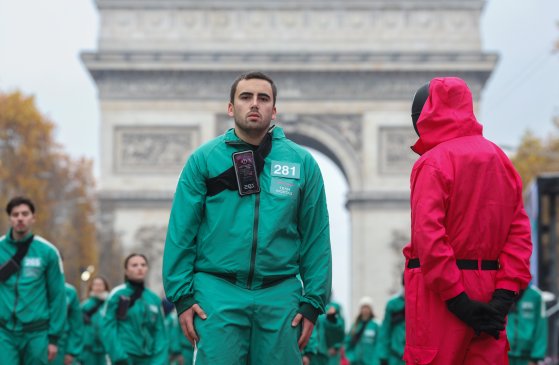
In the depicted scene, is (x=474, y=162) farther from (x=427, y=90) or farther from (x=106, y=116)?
(x=106, y=116)

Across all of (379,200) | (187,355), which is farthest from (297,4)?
(187,355)

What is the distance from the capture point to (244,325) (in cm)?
688

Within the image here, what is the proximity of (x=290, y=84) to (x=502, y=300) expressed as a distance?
120ft

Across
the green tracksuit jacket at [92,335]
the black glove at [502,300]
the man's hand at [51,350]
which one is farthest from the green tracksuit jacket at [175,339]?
the black glove at [502,300]

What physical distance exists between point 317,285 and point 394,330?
7930mm

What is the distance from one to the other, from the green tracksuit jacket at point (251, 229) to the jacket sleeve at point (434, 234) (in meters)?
0.59

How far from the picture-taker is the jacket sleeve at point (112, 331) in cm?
1208

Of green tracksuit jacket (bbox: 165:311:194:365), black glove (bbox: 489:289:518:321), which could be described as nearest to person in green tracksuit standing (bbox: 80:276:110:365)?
green tracksuit jacket (bbox: 165:311:194:365)

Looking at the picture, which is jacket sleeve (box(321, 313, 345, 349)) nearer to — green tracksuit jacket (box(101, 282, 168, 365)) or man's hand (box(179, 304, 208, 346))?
green tracksuit jacket (box(101, 282, 168, 365))

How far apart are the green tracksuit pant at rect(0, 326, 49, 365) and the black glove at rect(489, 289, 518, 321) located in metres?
4.93

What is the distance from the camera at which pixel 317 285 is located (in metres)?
7.05

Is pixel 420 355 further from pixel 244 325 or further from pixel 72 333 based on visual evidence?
pixel 72 333

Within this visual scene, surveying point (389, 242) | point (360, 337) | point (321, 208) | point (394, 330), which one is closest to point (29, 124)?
point (389, 242)

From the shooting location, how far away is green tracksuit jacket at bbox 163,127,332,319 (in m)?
6.96
